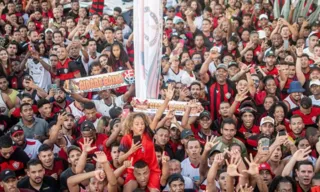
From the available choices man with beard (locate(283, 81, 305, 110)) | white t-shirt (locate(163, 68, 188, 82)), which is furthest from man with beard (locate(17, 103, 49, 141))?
man with beard (locate(283, 81, 305, 110))

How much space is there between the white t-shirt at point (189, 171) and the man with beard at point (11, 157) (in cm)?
173

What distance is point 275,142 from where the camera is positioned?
23.0 feet

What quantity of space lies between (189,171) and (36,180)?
1665 mm

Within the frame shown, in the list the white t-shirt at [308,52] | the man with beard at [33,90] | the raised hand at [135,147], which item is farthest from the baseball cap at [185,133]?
the white t-shirt at [308,52]

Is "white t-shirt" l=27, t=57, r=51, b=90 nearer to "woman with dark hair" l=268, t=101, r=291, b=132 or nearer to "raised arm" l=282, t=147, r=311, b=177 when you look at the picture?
"woman with dark hair" l=268, t=101, r=291, b=132

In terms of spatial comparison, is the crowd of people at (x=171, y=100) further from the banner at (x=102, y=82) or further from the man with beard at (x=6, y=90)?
the banner at (x=102, y=82)

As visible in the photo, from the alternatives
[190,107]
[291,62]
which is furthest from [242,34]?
[190,107]

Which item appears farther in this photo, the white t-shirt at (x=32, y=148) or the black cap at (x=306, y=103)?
the black cap at (x=306, y=103)

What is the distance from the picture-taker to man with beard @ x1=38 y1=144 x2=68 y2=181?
7.06m

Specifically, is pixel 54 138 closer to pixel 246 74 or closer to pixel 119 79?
pixel 119 79

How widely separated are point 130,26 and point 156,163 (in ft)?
22.3

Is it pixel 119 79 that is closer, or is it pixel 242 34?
pixel 119 79

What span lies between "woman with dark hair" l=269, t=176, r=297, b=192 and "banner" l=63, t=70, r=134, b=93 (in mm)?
2902

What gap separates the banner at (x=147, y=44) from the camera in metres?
7.16
